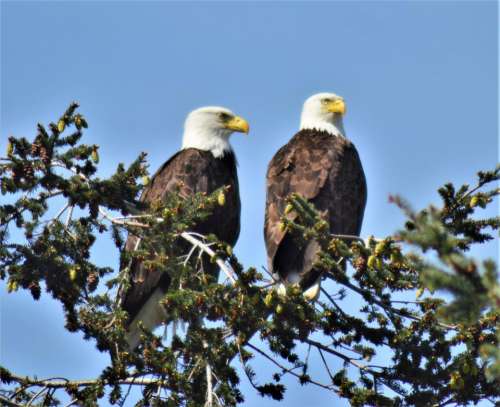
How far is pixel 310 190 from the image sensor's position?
773 cm

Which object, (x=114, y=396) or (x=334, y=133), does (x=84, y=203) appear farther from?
(x=334, y=133)

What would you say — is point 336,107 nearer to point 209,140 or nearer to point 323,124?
point 323,124

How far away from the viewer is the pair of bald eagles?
24.5ft

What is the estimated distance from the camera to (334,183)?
25.9ft

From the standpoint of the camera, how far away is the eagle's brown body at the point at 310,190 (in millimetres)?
7426

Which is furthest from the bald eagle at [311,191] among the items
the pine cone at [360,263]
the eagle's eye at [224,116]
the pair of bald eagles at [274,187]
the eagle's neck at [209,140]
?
the pine cone at [360,263]

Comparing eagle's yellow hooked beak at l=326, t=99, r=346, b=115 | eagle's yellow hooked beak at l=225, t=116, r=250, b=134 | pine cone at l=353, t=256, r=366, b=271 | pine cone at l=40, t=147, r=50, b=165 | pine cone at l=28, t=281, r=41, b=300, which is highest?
eagle's yellow hooked beak at l=326, t=99, r=346, b=115

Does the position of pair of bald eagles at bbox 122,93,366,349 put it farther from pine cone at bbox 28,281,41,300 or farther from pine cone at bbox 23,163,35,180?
pine cone at bbox 23,163,35,180

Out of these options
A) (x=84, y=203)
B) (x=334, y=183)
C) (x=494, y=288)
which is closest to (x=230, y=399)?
(x=84, y=203)

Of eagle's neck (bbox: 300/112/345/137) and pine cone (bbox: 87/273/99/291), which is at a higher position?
eagle's neck (bbox: 300/112/345/137)

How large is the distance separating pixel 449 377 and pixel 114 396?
1.98m

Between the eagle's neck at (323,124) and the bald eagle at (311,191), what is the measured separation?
10.6 inches

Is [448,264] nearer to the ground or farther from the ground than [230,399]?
nearer to the ground

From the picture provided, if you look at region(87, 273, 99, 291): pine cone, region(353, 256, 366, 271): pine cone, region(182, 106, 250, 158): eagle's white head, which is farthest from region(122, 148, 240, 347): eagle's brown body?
region(353, 256, 366, 271): pine cone
